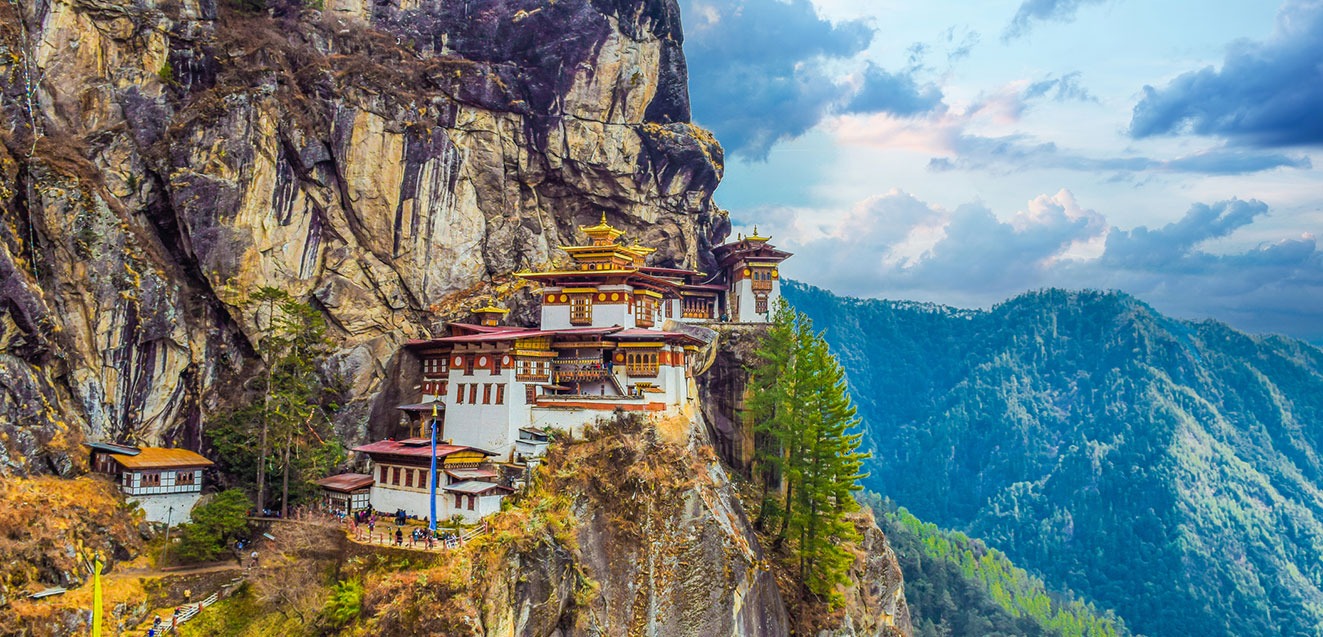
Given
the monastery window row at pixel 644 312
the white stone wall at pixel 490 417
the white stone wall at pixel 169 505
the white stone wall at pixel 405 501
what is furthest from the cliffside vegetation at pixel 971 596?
the white stone wall at pixel 169 505

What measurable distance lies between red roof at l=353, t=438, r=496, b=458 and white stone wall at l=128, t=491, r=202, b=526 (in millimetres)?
7751

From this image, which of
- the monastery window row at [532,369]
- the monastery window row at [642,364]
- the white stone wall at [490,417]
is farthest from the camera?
the monastery window row at [642,364]

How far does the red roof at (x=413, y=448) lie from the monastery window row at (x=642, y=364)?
883 centimetres

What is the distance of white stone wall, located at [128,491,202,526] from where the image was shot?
137 feet

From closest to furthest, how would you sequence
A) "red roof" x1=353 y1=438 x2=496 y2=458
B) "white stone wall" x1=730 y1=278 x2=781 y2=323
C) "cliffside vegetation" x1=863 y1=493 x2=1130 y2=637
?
"red roof" x1=353 y1=438 x2=496 y2=458, "white stone wall" x1=730 y1=278 x2=781 y2=323, "cliffside vegetation" x1=863 y1=493 x2=1130 y2=637

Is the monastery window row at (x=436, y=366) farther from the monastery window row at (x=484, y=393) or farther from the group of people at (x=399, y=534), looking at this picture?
the group of people at (x=399, y=534)

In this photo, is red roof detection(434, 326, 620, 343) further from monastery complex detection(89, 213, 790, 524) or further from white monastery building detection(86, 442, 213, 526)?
white monastery building detection(86, 442, 213, 526)

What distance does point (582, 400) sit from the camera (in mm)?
47781

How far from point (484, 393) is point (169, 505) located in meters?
15.4

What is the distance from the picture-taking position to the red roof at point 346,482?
45.2 metres

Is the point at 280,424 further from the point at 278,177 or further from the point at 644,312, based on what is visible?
the point at 644,312

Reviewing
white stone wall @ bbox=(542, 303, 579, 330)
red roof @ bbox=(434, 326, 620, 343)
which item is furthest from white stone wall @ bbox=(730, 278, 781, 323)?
red roof @ bbox=(434, 326, 620, 343)

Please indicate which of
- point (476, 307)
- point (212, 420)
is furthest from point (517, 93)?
point (212, 420)

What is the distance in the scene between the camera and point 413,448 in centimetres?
4497
